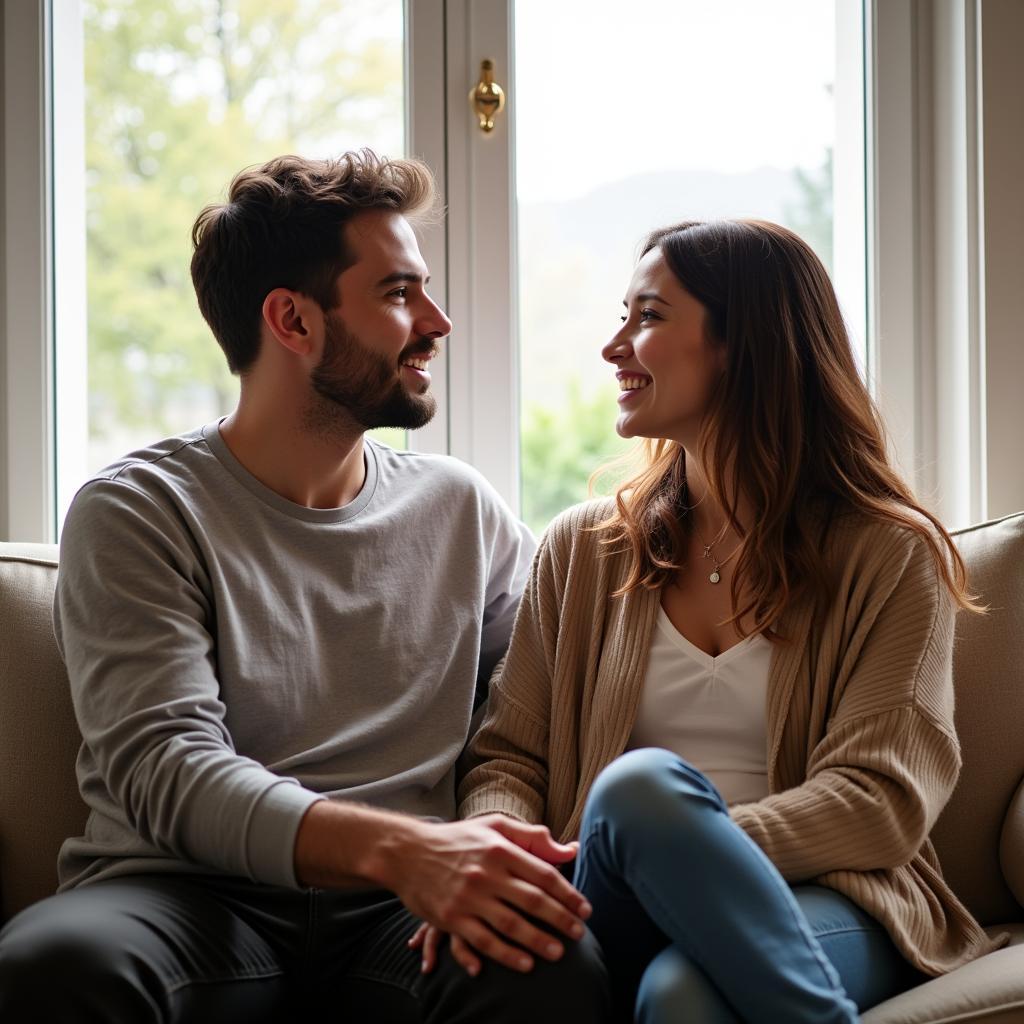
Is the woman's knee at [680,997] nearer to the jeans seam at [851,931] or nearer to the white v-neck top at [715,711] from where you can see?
the jeans seam at [851,931]

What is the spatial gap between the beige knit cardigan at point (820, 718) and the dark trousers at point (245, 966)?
9.9 inches

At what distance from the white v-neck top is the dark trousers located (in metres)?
0.40

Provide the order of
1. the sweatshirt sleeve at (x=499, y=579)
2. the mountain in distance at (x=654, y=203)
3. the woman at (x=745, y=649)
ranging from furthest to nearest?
the mountain in distance at (x=654, y=203), the sweatshirt sleeve at (x=499, y=579), the woman at (x=745, y=649)

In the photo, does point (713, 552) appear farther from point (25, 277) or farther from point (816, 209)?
point (25, 277)

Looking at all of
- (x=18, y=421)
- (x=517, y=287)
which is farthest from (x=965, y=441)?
(x=18, y=421)

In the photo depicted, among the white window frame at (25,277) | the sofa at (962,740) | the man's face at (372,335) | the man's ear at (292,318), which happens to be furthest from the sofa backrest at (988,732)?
the white window frame at (25,277)

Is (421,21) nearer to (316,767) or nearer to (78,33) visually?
(78,33)

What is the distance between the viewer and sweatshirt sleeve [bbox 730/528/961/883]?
53.3 inches

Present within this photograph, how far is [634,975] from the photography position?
1.35m

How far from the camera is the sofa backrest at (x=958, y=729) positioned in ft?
5.15

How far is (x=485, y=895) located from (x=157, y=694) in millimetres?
457

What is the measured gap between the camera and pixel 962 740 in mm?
1669

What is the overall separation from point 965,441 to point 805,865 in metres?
1.10

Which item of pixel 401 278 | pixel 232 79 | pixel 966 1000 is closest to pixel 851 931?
pixel 966 1000
